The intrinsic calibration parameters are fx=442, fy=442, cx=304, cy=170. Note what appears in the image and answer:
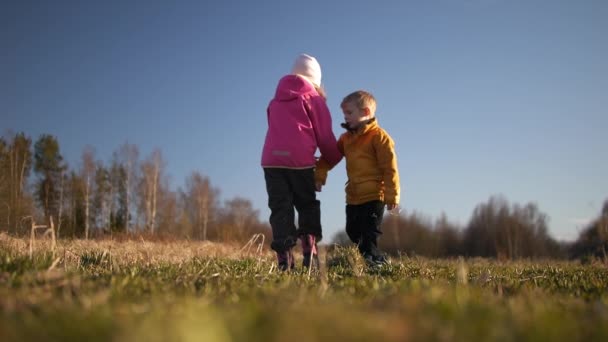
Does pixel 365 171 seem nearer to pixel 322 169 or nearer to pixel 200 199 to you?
pixel 322 169

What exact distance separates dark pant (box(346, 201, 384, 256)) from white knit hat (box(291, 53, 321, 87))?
2.15 metres

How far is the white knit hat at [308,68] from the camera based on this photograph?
7.05 m

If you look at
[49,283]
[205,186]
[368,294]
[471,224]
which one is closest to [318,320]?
[368,294]

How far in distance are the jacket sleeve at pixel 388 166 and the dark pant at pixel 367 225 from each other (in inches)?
11.3

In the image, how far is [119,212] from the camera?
147 feet

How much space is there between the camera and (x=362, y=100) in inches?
264

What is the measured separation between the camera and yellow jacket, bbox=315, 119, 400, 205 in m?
6.41

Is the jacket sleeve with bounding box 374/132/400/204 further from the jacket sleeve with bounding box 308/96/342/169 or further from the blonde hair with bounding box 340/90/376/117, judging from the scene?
the jacket sleeve with bounding box 308/96/342/169

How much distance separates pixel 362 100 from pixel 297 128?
1.13 metres

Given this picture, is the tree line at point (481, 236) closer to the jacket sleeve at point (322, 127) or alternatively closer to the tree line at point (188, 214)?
the tree line at point (188, 214)

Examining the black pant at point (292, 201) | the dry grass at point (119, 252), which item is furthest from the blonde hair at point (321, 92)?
the dry grass at point (119, 252)

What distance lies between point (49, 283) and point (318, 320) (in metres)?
1.59

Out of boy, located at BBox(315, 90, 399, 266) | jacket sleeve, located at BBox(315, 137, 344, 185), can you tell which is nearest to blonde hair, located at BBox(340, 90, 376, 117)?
boy, located at BBox(315, 90, 399, 266)

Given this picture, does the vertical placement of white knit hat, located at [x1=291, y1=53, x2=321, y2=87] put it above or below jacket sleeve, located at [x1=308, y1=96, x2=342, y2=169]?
above
